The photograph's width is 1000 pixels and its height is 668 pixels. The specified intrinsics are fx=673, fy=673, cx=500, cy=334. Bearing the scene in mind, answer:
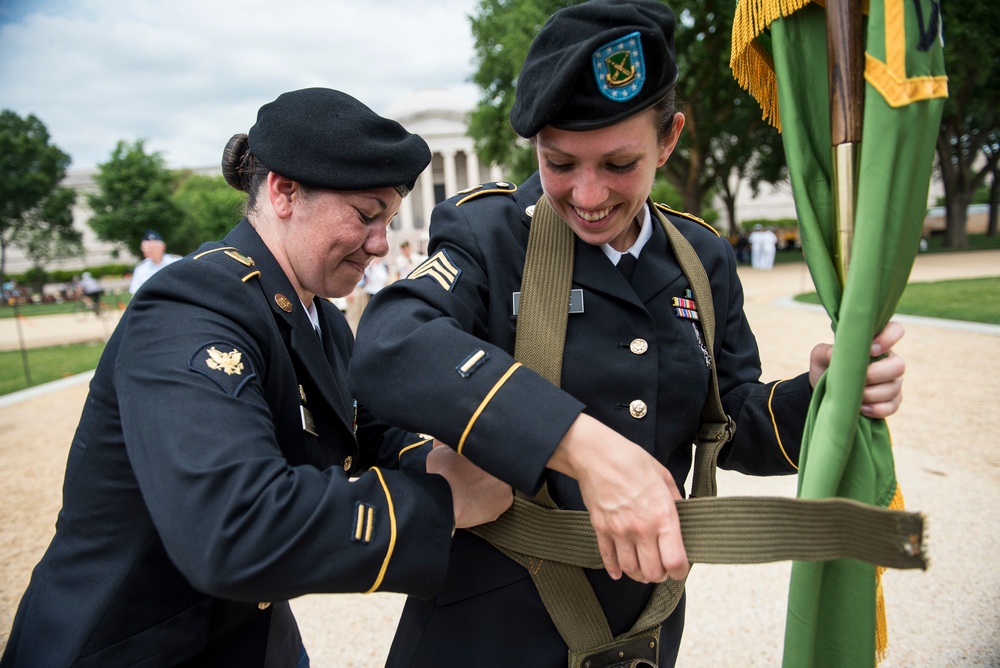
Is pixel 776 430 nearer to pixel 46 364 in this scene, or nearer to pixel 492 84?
pixel 46 364

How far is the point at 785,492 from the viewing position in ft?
17.1

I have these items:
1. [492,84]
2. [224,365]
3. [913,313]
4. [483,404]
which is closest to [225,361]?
[224,365]

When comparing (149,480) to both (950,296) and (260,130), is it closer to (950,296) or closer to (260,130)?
(260,130)

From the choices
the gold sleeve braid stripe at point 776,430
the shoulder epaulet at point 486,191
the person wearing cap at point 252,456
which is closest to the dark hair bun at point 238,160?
the person wearing cap at point 252,456

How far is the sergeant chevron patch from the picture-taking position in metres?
1.43

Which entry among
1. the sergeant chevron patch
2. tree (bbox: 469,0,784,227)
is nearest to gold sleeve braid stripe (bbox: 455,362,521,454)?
the sergeant chevron patch

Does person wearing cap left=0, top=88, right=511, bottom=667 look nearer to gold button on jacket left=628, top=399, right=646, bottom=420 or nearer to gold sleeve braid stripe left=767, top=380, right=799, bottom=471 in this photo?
gold button on jacket left=628, top=399, right=646, bottom=420

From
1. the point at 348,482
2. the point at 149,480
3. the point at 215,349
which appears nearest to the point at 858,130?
the point at 348,482

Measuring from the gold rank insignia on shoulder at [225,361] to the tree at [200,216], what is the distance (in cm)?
4299

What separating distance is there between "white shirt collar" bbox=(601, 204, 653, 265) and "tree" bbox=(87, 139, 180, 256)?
40705 mm

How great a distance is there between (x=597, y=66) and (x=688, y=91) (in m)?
22.9

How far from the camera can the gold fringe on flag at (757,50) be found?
133cm

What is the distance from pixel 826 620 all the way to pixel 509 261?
3.30ft

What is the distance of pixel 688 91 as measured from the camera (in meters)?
22.2
